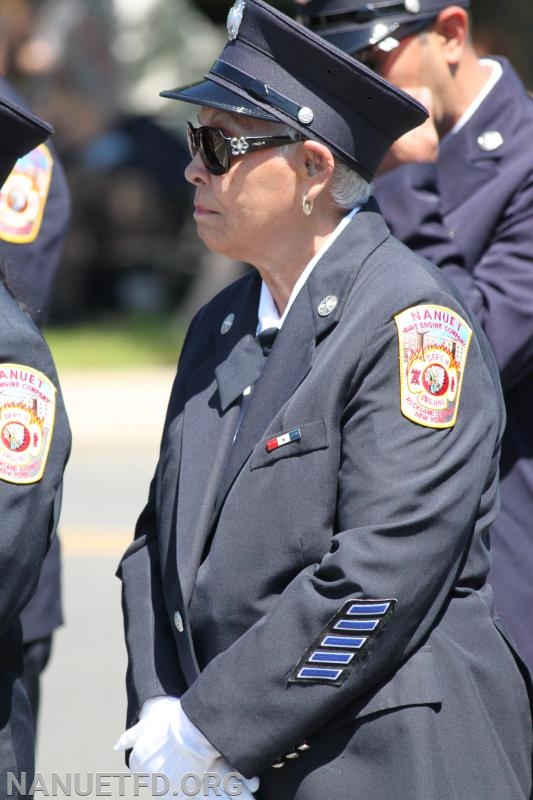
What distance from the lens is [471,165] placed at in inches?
120

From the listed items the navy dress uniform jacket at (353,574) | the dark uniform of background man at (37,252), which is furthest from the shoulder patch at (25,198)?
the navy dress uniform jacket at (353,574)

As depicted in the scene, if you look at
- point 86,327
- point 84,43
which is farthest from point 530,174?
point 84,43

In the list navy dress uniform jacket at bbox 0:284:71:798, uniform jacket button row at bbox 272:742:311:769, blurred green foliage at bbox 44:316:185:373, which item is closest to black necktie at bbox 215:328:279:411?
navy dress uniform jacket at bbox 0:284:71:798

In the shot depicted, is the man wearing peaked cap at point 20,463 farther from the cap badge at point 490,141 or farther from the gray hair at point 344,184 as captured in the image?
the cap badge at point 490,141

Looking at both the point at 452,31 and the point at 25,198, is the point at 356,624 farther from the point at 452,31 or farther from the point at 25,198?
the point at 25,198

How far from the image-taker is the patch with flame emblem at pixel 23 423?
7.45 ft

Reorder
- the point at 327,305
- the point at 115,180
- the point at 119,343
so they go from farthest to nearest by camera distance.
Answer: the point at 115,180 < the point at 119,343 < the point at 327,305

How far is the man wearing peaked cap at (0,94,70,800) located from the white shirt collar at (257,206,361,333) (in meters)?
0.42

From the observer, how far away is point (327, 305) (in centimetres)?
237

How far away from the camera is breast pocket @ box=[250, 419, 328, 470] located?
2.25 metres

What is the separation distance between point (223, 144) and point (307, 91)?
18 cm

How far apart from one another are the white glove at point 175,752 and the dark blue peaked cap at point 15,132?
0.99m

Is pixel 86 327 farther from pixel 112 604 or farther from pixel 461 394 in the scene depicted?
pixel 461 394

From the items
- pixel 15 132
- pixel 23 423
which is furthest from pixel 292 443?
pixel 15 132
